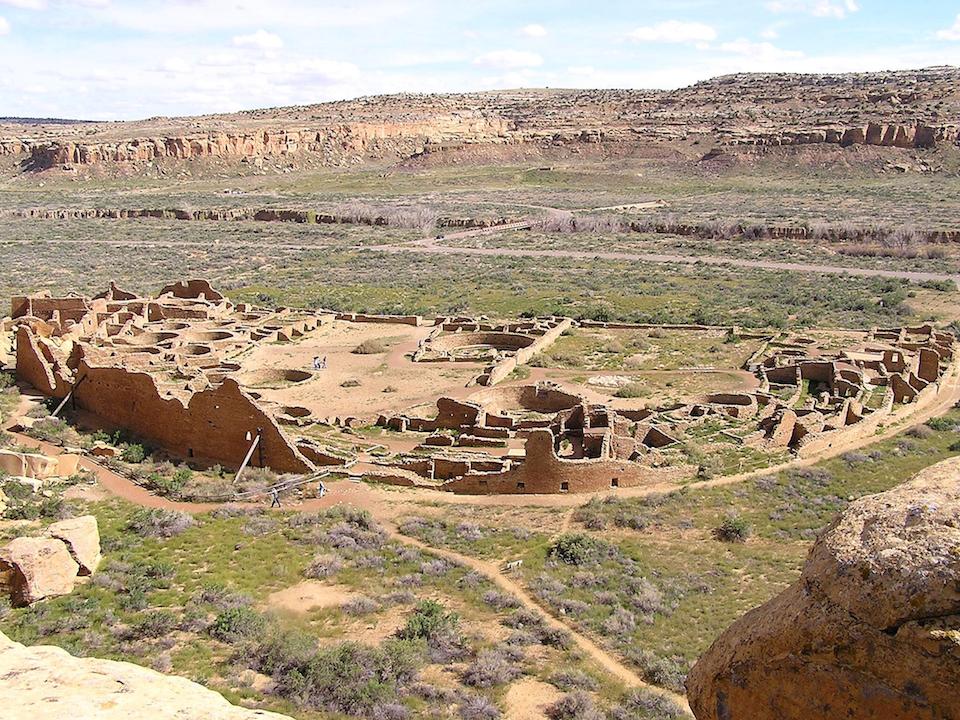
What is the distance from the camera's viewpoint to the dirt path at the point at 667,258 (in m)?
61.2

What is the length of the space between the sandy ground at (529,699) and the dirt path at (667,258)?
51971mm

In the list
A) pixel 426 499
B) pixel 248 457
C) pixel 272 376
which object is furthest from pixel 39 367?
pixel 426 499

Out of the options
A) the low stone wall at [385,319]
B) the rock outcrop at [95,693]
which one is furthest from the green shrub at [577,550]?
the low stone wall at [385,319]

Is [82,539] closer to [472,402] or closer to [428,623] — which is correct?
[428,623]

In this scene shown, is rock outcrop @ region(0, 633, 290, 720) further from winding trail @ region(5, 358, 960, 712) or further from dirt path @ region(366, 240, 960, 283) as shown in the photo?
dirt path @ region(366, 240, 960, 283)

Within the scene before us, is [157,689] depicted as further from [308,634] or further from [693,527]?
[693,527]

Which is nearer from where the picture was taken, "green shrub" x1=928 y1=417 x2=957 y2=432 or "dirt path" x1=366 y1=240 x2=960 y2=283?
"green shrub" x1=928 y1=417 x2=957 y2=432

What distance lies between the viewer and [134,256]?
2790 inches

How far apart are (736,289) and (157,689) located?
52.9m

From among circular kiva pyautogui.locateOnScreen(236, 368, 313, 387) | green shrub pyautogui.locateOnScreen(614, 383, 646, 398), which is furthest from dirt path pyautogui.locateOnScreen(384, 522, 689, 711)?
circular kiva pyautogui.locateOnScreen(236, 368, 313, 387)

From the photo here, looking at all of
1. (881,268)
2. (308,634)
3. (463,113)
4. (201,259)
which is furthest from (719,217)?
(463,113)

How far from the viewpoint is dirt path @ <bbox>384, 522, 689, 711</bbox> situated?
1473cm

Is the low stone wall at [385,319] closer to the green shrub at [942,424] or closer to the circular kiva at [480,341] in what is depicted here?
the circular kiva at [480,341]

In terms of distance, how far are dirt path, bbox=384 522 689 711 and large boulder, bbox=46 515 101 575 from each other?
6092 mm
